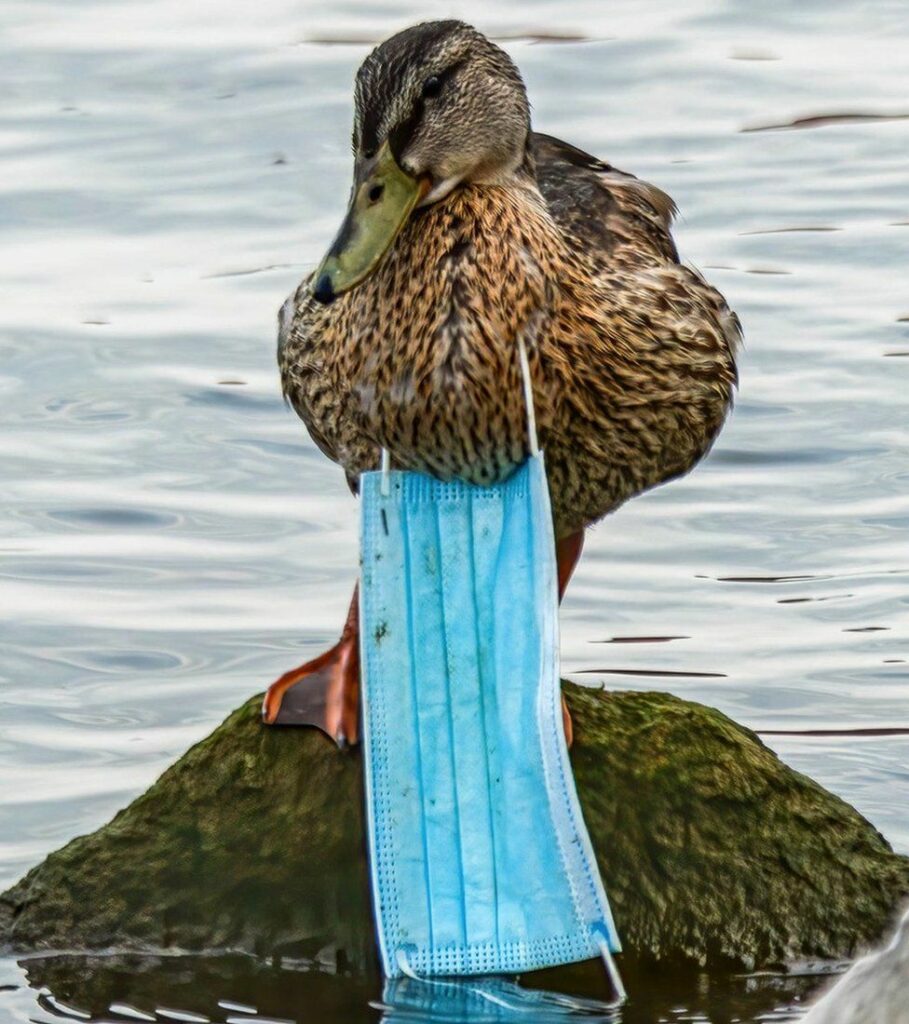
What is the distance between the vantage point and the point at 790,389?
35.3ft

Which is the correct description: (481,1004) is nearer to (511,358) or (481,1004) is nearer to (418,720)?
(418,720)

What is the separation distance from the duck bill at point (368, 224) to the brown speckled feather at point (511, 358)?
20cm

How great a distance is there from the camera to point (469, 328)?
6.22 metres

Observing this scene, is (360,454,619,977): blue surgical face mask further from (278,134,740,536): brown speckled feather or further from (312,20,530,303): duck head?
(312,20,530,303): duck head

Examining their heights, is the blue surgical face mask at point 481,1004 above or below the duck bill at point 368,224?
below

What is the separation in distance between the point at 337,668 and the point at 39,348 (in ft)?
15.4

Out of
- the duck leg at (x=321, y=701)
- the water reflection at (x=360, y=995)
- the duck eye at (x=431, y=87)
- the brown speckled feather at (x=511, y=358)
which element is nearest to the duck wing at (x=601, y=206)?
the brown speckled feather at (x=511, y=358)

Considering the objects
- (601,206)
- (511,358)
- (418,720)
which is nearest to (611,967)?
(418,720)

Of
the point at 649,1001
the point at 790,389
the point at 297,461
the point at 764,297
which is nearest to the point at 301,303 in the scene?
the point at 649,1001

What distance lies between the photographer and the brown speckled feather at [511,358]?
6.23 m

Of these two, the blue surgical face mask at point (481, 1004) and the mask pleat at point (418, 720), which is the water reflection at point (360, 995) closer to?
the blue surgical face mask at point (481, 1004)

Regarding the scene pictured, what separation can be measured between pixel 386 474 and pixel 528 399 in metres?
0.36

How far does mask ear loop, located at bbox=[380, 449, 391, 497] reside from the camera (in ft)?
20.7

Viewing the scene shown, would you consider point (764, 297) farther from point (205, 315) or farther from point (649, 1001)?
point (649, 1001)
